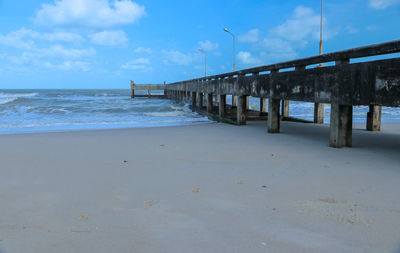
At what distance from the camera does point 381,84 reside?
205 inches

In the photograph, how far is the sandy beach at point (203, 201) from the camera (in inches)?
95.9

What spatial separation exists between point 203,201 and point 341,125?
416cm

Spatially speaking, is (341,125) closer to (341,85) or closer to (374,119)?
(341,85)

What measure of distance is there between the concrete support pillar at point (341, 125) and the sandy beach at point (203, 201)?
0.24 metres

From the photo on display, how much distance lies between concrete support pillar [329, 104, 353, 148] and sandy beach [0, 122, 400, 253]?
9.6 inches

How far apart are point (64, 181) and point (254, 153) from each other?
139 inches

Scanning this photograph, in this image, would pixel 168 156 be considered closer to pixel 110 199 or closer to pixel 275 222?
pixel 110 199

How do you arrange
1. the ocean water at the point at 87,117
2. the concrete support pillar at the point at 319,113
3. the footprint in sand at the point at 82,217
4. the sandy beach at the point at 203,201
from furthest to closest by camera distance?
the ocean water at the point at 87,117 < the concrete support pillar at the point at 319,113 < the footprint in sand at the point at 82,217 < the sandy beach at the point at 203,201

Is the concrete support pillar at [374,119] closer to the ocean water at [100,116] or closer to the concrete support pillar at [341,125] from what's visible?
the concrete support pillar at [341,125]

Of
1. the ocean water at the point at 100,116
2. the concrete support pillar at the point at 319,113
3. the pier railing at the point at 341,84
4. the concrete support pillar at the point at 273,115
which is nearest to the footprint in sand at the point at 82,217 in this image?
the pier railing at the point at 341,84

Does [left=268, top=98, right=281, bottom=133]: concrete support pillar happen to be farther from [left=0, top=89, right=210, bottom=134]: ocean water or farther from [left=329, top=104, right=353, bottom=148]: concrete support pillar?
[left=0, top=89, right=210, bottom=134]: ocean water

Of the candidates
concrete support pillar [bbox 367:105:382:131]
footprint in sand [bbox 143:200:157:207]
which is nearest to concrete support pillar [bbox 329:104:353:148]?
concrete support pillar [bbox 367:105:382:131]

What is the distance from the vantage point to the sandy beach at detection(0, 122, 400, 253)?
2.44 metres

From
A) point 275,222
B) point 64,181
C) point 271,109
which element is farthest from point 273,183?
point 271,109
